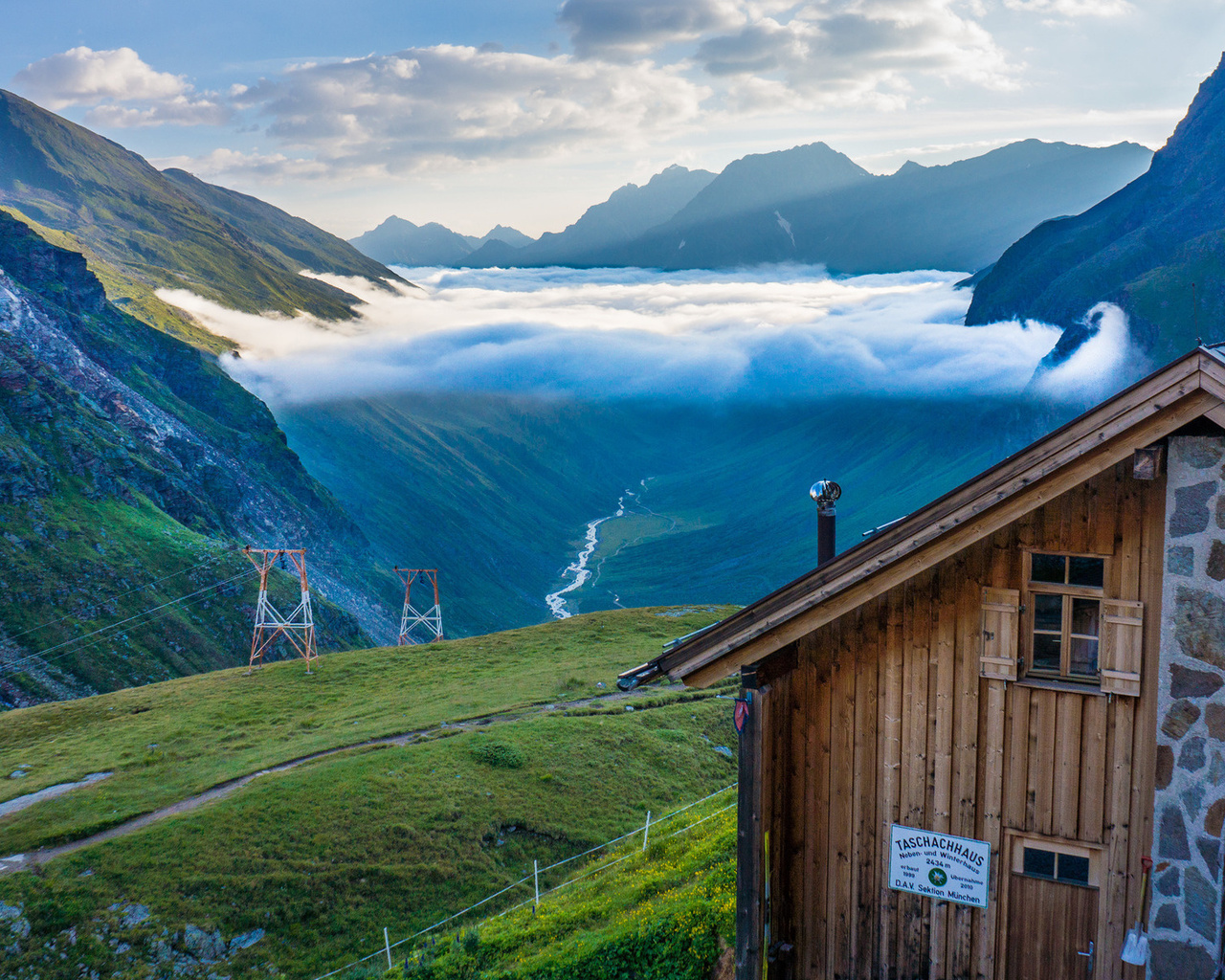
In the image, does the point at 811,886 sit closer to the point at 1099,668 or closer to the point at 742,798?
the point at 742,798

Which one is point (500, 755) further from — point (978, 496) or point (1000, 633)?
point (978, 496)

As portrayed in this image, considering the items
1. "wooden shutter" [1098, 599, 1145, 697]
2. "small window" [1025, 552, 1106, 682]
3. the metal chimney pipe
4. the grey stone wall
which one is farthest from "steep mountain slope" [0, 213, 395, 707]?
the grey stone wall

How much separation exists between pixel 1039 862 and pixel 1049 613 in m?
3.72

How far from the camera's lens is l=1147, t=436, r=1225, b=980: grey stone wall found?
11.0m

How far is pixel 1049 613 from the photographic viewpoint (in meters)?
12.3

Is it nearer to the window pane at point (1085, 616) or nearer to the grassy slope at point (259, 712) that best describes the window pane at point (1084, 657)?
the window pane at point (1085, 616)

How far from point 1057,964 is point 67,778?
47.6 meters

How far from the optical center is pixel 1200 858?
11.2 m

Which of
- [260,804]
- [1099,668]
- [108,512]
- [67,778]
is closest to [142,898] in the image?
[260,804]

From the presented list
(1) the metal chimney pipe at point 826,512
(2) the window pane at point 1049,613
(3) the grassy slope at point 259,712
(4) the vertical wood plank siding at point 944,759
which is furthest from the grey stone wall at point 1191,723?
(3) the grassy slope at point 259,712

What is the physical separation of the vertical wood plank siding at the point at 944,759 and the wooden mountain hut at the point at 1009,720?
3cm

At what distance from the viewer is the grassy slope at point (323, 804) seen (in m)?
30.4

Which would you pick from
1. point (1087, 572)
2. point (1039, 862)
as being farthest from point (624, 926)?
point (1087, 572)

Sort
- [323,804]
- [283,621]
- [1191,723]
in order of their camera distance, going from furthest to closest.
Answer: [283,621], [323,804], [1191,723]
